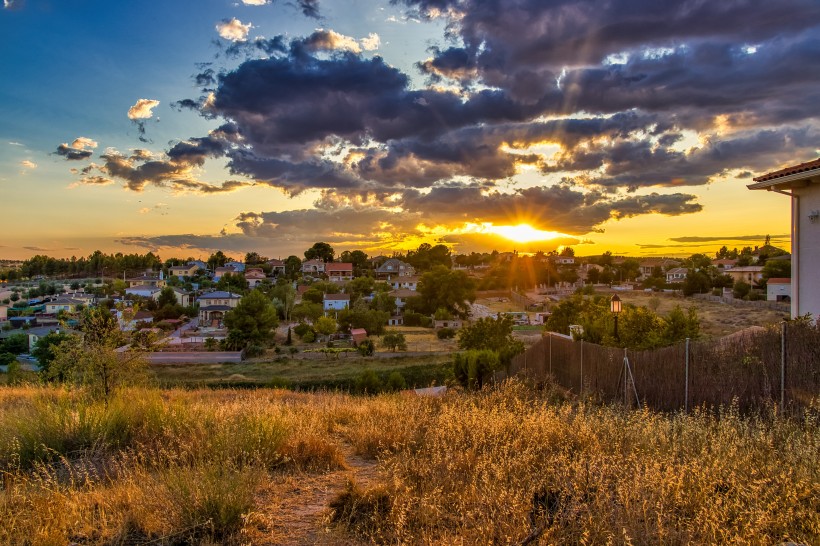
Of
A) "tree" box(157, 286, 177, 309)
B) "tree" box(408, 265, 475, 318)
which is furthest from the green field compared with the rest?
"tree" box(157, 286, 177, 309)

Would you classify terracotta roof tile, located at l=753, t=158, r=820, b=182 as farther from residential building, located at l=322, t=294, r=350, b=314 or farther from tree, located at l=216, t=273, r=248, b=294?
tree, located at l=216, t=273, r=248, b=294

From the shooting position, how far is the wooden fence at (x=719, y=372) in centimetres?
636

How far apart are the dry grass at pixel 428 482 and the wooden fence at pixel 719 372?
1.02m

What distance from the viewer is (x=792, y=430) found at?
17.0ft

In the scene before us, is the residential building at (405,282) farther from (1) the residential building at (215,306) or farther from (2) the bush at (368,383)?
(2) the bush at (368,383)

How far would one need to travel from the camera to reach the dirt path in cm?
330

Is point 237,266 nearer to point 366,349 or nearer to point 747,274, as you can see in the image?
point 366,349

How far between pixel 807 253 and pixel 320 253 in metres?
105

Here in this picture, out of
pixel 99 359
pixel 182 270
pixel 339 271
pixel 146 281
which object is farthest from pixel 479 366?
pixel 182 270

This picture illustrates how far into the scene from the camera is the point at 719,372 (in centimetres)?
723

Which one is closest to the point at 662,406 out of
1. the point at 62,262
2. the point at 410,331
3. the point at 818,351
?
the point at 818,351

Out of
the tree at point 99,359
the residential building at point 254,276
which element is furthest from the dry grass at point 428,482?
the residential building at point 254,276

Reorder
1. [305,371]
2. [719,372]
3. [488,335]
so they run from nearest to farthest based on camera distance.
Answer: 1. [719,372]
2. [488,335]
3. [305,371]

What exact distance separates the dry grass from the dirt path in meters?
0.02
